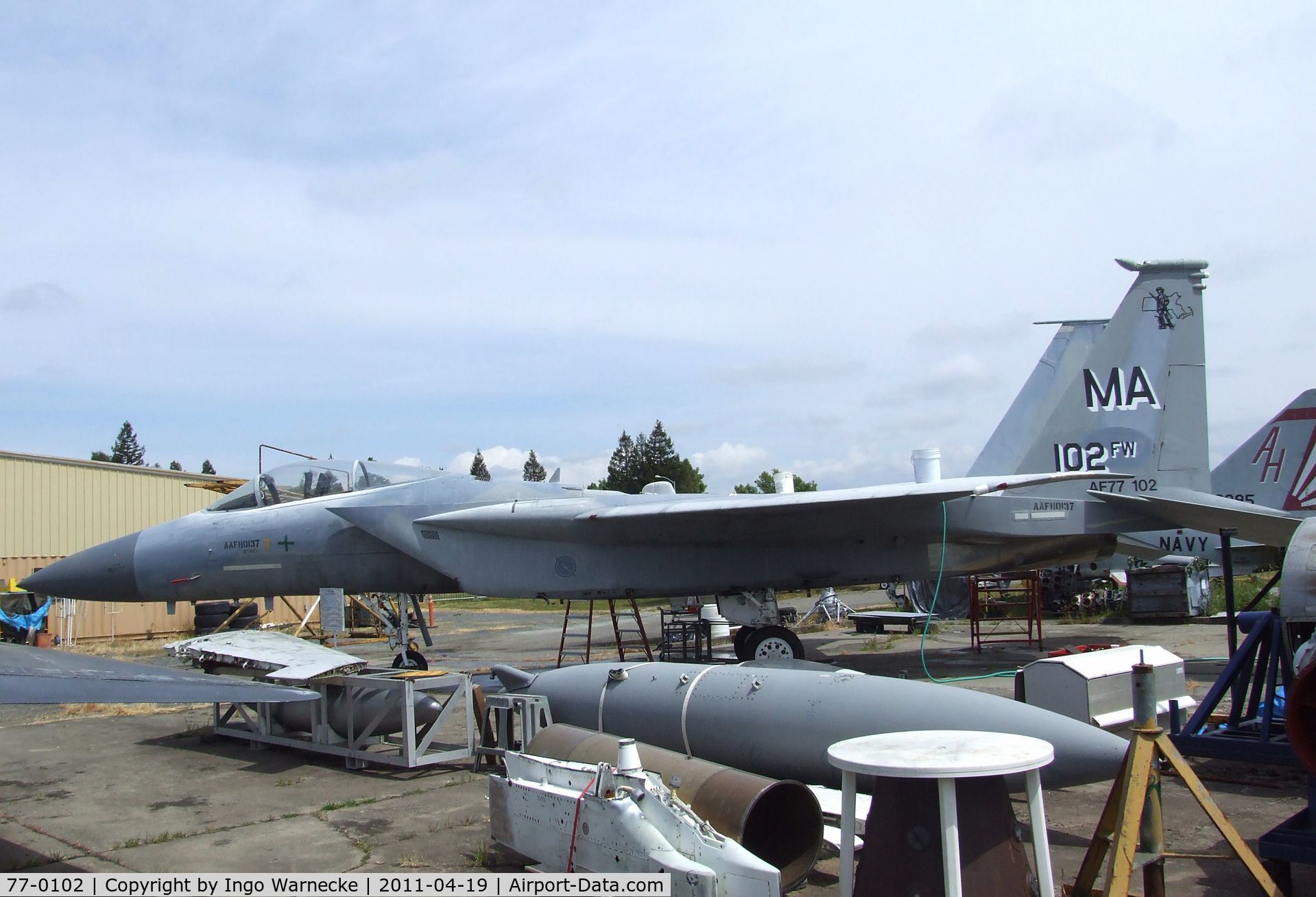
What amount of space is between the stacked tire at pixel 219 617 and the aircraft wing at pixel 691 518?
15393 millimetres

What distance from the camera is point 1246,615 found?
25.2 ft

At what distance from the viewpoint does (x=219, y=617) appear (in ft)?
82.9

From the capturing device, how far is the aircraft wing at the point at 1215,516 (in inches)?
457

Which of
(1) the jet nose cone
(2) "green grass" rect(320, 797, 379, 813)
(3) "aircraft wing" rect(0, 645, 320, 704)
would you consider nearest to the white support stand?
(2) "green grass" rect(320, 797, 379, 813)

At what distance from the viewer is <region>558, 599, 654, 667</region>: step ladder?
13.3 m

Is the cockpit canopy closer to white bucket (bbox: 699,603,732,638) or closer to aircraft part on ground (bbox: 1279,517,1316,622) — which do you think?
white bucket (bbox: 699,603,732,638)

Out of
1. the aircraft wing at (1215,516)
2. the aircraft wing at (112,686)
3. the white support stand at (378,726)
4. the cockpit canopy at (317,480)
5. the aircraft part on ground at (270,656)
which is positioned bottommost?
the white support stand at (378,726)

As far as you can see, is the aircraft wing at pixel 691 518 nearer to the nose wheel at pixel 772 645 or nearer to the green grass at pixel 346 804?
the nose wheel at pixel 772 645

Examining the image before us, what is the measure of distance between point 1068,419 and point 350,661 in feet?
33.6

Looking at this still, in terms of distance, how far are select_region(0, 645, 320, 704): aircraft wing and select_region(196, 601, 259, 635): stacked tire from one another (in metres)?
21.1

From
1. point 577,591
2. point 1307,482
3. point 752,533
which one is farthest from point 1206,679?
point 1307,482

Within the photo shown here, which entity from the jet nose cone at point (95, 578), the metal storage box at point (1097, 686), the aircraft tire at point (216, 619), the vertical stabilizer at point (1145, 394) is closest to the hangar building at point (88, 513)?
the aircraft tire at point (216, 619)

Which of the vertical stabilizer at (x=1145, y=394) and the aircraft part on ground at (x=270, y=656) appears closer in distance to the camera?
the aircraft part on ground at (x=270, y=656)

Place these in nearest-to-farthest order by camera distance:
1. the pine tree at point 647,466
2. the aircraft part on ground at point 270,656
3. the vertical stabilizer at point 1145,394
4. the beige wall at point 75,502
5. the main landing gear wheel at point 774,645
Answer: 1. the aircraft part on ground at point 270,656
2. the main landing gear wheel at point 774,645
3. the vertical stabilizer at point 1145,394
4. the beige wall at point 75,502
5. the pine tree at point 647,466
